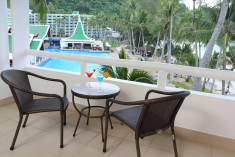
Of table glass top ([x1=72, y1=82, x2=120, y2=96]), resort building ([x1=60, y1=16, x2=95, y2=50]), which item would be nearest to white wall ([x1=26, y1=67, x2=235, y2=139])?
table glass top ([x1=72, y1=82, x2=120, y2=96])

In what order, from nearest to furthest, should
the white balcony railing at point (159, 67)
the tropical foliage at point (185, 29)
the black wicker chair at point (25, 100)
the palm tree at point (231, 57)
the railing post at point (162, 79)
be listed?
the black wicker chair at point (25, 100) < the white balcony railing at point (159, 67) < the railing post at point (162, 79) < the tropical foliage at point (185, 29) < the palm tree at point (231, 57)

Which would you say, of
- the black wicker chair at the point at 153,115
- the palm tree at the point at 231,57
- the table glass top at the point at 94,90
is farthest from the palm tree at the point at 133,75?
the palm tree at the point at 231,57

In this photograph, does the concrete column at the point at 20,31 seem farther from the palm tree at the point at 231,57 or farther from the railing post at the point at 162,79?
the palm tree at the point at 231,57

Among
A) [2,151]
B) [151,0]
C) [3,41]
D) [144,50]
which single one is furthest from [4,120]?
[144,50]

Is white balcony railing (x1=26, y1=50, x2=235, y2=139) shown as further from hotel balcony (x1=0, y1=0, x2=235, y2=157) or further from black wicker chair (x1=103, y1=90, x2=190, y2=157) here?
black wicker chair (x1=103, y1=90, x2=190, y2=157)

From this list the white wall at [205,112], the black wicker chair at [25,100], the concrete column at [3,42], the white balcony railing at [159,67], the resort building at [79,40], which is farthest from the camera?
the resort building at [79,40]

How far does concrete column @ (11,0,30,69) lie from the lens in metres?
3.24

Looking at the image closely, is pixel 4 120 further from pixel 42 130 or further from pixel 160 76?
pixel 160 76

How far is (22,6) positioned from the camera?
3312mm

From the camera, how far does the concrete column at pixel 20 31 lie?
10.6ft

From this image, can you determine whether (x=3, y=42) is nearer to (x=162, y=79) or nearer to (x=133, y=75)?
(x=133, y=75)

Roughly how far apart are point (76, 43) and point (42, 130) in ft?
17.7

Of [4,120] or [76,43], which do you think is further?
[76,43]

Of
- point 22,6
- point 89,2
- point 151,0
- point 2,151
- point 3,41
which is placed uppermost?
point 151,0
